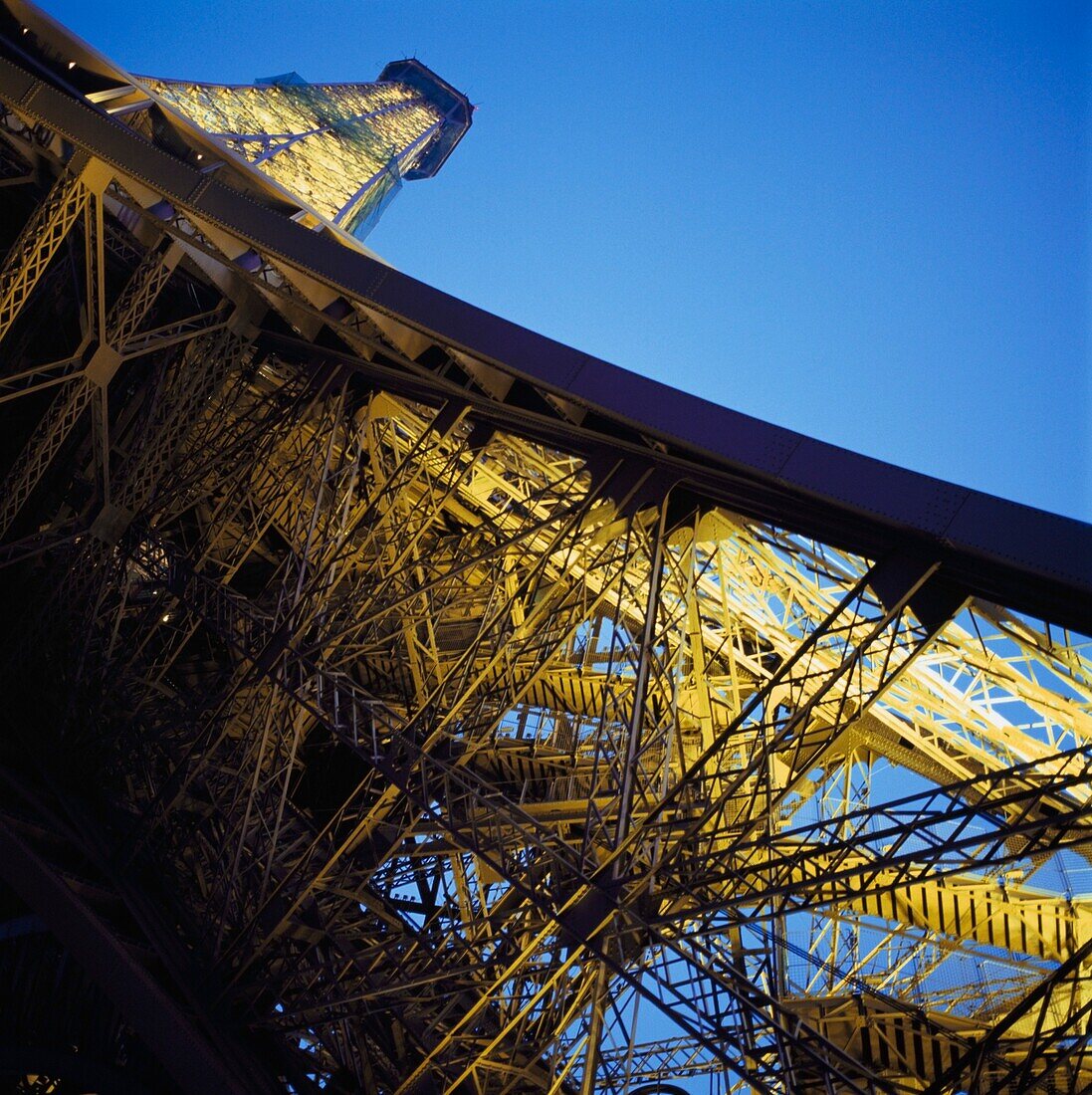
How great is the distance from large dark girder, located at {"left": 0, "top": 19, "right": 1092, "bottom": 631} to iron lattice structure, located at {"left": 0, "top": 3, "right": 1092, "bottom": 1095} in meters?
0.04

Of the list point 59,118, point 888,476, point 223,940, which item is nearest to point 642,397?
point 888,476

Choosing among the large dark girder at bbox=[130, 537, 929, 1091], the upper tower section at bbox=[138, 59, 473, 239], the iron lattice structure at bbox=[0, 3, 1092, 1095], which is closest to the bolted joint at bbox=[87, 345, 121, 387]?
the iron lattice structure at bbox=[0, 3, 1092, 1095]

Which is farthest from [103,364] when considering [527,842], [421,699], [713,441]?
[713,441]

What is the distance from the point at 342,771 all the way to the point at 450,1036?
1417 cm

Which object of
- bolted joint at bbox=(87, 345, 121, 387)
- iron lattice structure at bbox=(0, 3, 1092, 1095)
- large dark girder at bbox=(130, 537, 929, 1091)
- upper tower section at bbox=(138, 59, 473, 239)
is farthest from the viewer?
upper tower section at bbox=(138, 59, 473, 239)

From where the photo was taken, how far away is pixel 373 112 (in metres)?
62.9

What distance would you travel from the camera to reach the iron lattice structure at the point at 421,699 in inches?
369

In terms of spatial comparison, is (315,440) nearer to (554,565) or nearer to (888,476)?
(554,565)

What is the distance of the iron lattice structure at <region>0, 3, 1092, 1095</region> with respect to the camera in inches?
369

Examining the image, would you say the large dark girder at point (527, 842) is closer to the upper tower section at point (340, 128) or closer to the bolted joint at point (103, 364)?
the bolted joint at point (103, 364)

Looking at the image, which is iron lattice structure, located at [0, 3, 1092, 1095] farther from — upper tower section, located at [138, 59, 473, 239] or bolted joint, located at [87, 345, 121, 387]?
upper tower section, located at [138, 59, 473, 239]

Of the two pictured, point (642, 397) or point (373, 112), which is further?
point (373, 112)

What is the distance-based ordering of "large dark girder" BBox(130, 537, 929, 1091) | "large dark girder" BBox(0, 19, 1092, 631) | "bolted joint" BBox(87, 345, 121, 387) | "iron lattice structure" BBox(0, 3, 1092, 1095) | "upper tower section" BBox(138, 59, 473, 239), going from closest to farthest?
"large dark girder" BBox(0, 19, 1092, 631)
"large dark girder" BBox(130, 537, 929, 1091)
"iron lattice structure" BBox(0, 3, 1092, 1095)
"bolted joint" BBox(87, 345, 121, 387)
"upper tower section" BBox(138, 59, 473, 239)

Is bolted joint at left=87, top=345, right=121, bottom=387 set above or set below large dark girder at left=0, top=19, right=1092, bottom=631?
below
